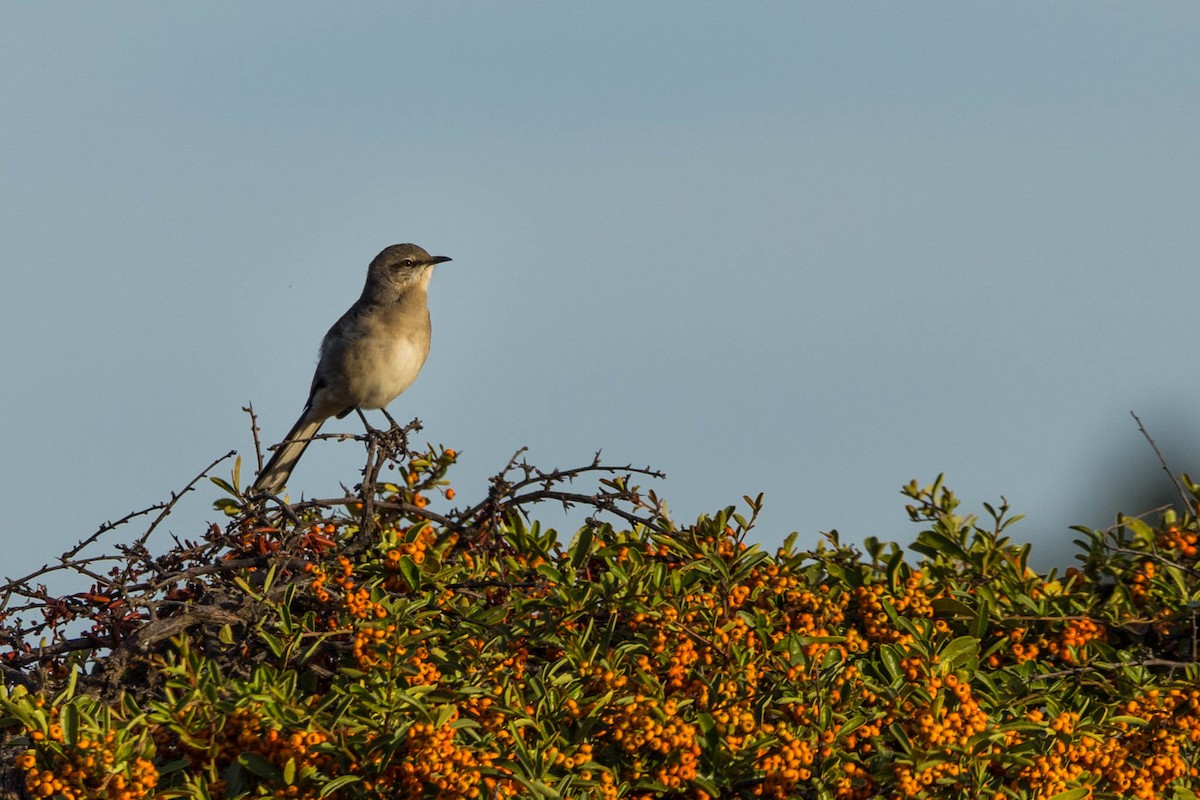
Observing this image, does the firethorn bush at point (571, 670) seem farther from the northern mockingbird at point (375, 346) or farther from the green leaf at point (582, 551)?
the northern mockingbird at point (375, 346)

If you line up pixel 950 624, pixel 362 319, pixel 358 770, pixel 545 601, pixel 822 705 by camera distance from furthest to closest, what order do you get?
pixel 362 319 → pixel 950 624 → pixel 545 601 → pixel 822 705 → pixel 358 770

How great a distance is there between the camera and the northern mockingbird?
10.1 metres

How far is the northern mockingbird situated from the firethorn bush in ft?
13.7

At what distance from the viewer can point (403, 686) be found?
15.1 ft

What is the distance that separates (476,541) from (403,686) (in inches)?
46.0

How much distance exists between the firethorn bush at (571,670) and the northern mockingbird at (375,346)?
13.7 feet

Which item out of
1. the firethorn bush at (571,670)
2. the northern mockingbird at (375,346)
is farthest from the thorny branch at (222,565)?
the northern mockingbird at (375,346)

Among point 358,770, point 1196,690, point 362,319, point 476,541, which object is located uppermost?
point 362,319

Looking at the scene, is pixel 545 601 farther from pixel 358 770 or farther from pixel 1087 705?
pixel 1087 705

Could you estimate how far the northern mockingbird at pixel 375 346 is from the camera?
33.3 feet

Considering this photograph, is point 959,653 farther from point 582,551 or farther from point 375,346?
point 375,346

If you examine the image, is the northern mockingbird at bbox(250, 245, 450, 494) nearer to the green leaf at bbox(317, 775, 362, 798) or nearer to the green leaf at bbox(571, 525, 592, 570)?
the green leaf at bbox(571, 525, 592, 570)

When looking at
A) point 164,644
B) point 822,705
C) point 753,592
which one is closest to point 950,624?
A: point 753,592

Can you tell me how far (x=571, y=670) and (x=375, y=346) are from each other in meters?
5.68
